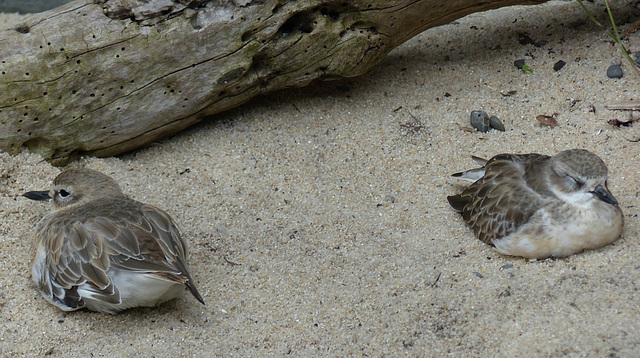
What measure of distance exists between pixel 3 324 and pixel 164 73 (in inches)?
84.7

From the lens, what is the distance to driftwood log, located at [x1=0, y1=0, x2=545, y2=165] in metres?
4.45

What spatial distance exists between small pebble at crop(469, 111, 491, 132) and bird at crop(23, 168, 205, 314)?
276 cm

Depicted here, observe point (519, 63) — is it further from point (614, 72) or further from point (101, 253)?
point (101, 253)

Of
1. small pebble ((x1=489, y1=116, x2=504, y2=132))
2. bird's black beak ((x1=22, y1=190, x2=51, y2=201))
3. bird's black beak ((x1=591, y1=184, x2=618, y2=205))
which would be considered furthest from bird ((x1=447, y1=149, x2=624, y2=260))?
bird's black beak ((x1=22, y1=190, x2=51, y2=201))

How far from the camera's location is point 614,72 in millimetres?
5277

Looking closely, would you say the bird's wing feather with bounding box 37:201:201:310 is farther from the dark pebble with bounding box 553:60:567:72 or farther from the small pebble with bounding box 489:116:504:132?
the dark pebble with bounding box 553:60:567:72

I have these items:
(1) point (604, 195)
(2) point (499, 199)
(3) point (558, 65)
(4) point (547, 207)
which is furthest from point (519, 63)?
(1) point (604, 195)

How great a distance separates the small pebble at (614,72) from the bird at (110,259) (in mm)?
3971

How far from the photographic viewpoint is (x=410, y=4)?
506 cm

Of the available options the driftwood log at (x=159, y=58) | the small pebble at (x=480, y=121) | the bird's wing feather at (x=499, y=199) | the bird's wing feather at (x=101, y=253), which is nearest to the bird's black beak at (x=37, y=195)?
the bird's wing feather at (x=101, y=253)

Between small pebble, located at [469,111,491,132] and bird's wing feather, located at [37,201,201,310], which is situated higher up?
bird's wing feather, located at [37,201,201,310]

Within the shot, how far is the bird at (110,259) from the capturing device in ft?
11.6

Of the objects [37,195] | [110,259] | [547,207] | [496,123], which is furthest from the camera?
[496,123]

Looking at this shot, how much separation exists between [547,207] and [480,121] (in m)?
1.47
